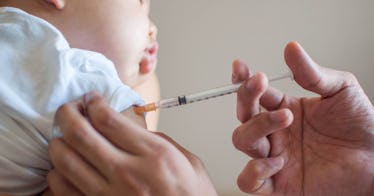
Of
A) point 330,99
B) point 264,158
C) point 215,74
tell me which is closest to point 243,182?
point 264,158

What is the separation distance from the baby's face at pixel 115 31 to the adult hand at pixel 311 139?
0.21 metres

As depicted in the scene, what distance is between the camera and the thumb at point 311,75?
0.74 metres

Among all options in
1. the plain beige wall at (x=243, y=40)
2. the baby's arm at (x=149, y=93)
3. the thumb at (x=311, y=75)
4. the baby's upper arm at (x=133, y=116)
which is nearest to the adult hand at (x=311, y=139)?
the thumb at (x=311, y=75)

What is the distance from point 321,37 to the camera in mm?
1623

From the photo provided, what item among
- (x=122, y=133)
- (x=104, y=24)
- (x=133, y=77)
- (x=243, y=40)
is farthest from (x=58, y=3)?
(x=243, y=40)

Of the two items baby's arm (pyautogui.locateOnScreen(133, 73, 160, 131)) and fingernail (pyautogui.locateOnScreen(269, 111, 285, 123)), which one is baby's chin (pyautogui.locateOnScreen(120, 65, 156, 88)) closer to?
baby's arm (pyautogui.locateOnScreen(133, 73, 160, 131))

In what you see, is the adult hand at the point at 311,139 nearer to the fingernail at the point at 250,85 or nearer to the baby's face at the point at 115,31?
the fingernail at the point at 250,85

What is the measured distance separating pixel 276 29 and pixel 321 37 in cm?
18

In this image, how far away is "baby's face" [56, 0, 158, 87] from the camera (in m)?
0.75

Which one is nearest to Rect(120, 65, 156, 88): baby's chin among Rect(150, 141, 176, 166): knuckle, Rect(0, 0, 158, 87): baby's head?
Rect(0, 0, 158, 87): baby's head

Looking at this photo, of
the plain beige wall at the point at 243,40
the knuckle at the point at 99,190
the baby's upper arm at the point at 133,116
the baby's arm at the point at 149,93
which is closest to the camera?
the knuckle at the point at 99,190

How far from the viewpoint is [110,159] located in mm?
510

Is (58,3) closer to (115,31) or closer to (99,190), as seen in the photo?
(115,31)

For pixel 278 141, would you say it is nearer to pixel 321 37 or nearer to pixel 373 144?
pixel 373 144
